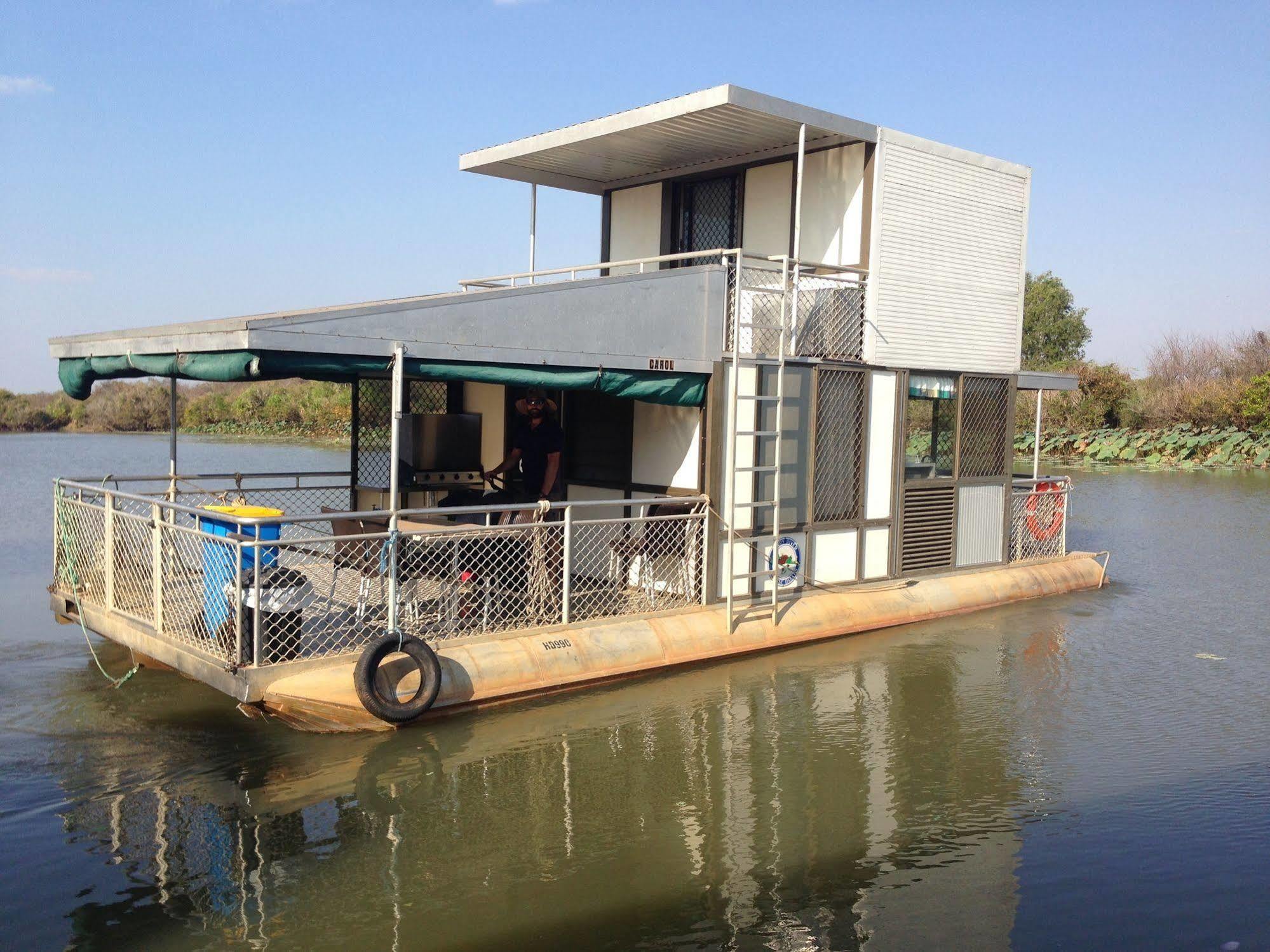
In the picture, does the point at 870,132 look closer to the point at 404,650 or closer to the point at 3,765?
the point at 404,650

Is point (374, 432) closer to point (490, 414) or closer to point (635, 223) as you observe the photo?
point (490, 414)

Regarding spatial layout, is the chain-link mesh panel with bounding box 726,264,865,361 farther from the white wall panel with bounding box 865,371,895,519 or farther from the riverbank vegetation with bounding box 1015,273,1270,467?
the riverbank vegetation with bounding box 1015,273,1270,467

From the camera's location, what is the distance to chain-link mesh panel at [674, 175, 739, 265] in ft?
41.6

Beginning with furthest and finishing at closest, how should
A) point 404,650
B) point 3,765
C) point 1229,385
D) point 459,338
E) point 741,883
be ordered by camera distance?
point 1229,385, point 459,338, point 404,650, point 3,765, point 741,883

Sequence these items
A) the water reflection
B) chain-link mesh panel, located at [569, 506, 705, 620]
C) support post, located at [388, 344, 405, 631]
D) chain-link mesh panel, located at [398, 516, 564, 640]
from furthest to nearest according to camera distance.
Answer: chain-link mesh panel, located at [569, 506, 705, 620], chain-link mesh panel, located at [398, 516, 564, 640], support post, located at [388, 344, 405, 631], the water reflection

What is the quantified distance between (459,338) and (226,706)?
3544 millimetres

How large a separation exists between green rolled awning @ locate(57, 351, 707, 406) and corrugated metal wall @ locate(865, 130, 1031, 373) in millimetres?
2900

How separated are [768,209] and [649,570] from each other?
4750 millimetres

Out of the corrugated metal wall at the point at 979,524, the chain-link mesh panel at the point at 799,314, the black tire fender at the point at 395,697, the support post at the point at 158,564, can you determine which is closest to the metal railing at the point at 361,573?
the support post at the point at 158,564

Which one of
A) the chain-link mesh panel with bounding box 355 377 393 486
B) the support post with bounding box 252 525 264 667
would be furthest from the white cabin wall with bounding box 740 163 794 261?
the support post with bounding box 252 525 264 667

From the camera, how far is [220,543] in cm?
751

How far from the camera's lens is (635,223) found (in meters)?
13.8

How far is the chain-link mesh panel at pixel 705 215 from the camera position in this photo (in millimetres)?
12680

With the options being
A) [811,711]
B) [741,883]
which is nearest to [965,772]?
[811,711]
